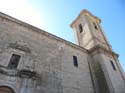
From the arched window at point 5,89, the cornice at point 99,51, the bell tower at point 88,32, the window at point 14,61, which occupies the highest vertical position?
the bell tower at point 88,32

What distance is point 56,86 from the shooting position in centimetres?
703

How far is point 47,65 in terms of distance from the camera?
769 cm

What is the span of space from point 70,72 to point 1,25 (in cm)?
630

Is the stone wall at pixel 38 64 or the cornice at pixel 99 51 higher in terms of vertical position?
the cornice at pixel 99 51

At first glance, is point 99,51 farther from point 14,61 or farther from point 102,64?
point 14,61

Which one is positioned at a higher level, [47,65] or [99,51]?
[99,51]

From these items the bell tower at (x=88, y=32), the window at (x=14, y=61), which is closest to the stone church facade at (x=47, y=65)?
the window at (x=14, y=61)

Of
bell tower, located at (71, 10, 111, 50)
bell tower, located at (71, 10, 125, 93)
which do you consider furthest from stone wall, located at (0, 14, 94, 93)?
bell tower, located at (71, 10, 111, 50)

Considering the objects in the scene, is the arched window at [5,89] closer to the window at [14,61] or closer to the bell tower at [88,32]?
the window at [14,61]

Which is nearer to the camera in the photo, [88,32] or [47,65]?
[47,65]

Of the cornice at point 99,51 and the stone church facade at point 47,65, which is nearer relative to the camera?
the stone church facade at point 47,65

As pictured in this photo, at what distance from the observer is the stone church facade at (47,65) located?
6.20 m

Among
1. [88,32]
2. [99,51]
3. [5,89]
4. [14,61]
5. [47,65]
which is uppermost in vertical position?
[88,32]

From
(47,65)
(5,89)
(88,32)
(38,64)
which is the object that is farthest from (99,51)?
(5,89)
